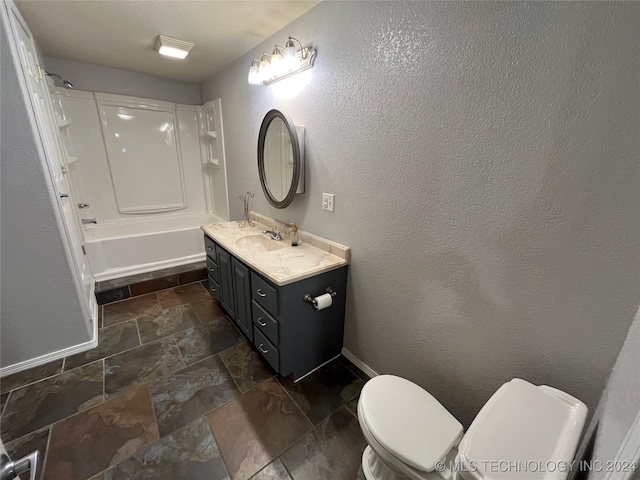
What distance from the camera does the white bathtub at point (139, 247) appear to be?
9.20ft

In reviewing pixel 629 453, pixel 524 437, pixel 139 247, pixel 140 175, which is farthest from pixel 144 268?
pixel 629 453

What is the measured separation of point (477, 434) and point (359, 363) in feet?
3.54

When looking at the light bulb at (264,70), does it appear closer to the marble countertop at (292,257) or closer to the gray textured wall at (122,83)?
the marble countertop at (292,257)

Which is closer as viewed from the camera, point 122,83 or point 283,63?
point 283,63

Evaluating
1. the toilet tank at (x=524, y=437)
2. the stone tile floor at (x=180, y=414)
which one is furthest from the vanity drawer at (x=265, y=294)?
the toilet tank at (x=524, y=437)

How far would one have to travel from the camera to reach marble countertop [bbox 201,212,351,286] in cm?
149

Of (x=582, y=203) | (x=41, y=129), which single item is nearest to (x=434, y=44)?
(x=582, y=203)

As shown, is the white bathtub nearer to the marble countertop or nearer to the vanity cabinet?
the marble countertop

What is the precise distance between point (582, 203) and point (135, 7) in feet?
8.01

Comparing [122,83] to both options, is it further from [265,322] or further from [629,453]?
[629,453]

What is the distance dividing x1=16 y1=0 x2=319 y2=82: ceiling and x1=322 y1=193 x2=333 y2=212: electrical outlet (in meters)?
1.09

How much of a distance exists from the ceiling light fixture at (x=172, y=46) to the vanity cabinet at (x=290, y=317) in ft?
5.40

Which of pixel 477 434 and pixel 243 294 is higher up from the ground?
pixel 477 434

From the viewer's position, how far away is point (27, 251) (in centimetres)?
161
